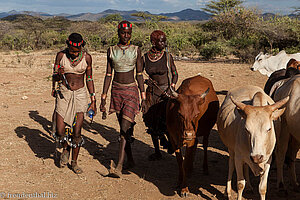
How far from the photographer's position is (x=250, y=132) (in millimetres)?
A: 3578

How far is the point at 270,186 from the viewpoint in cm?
504

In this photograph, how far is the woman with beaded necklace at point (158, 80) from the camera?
5574 mm

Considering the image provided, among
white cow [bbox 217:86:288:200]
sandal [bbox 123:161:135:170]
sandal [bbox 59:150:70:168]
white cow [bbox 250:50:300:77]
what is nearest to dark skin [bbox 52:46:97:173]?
sandal [bbox 59:150:70:168]

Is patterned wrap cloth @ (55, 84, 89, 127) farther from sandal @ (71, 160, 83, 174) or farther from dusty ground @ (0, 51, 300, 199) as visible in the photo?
dusty ground @ (0, 51, 300, 199)

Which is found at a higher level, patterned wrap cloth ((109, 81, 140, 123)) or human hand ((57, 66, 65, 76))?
human hand ((57, 66, 65, 76))

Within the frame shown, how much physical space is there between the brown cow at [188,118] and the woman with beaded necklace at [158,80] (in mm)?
357

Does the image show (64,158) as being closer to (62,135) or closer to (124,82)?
(62,135)

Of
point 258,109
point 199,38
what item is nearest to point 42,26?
point 199,38

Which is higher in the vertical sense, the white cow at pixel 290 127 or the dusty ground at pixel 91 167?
the white cow at pixel 290 127

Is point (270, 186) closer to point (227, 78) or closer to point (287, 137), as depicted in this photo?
point (287, 137)

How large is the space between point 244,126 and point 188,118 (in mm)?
769

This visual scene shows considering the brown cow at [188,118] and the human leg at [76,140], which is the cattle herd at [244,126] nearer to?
the brown cow at [188,118]

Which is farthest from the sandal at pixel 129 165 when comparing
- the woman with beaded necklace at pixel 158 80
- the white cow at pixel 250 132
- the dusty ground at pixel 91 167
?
the white cow at pixel 250 132

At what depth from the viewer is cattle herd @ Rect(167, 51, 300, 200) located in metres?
3.61
